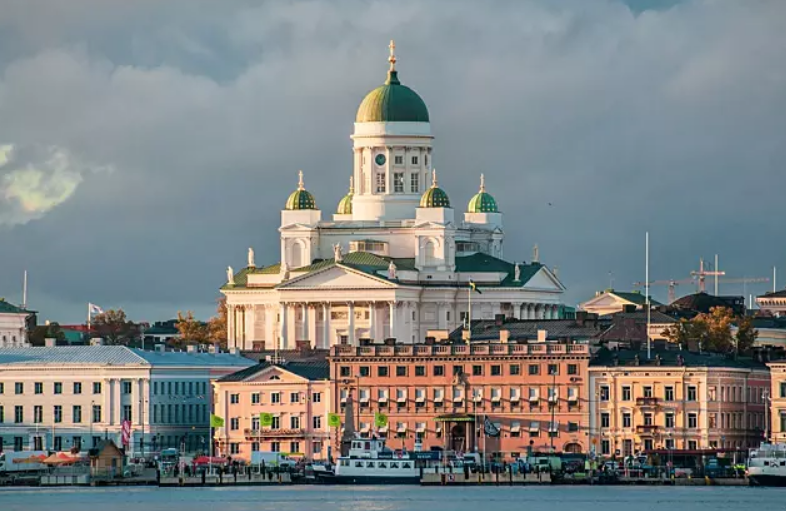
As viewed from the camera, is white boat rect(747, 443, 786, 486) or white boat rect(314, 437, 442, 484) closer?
white boat rect(747, 443, 786, 486)

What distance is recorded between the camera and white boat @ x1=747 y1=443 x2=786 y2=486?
187000 millimetres

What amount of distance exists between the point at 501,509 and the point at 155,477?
98.6 feet

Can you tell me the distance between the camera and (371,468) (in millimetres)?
190750

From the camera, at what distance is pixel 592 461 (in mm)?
198250

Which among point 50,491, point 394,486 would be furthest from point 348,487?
point 50,491

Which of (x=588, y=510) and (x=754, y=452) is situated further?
(x=754, y=452)

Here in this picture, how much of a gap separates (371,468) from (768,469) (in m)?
19.2

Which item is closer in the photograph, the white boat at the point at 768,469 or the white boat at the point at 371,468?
the white boat at the point at 768,469

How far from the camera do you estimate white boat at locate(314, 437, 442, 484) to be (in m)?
190

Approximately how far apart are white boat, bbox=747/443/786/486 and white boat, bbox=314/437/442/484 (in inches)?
649

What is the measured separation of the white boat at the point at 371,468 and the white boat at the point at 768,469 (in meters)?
16.5

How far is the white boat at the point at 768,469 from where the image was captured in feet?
614

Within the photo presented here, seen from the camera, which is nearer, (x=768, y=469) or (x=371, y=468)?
(x=768, y=469)

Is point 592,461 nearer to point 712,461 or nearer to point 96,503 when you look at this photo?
point 712,461
